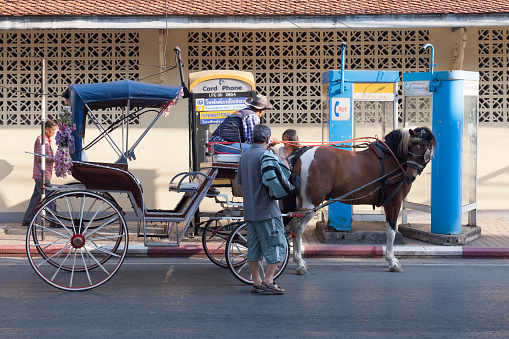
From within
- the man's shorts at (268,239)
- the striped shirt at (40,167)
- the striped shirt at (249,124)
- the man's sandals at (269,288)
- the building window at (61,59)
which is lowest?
the man's sandals at (269,288)

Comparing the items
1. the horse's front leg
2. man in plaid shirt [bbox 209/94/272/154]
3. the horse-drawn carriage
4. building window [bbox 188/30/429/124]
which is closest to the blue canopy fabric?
the horse-drawn carriage

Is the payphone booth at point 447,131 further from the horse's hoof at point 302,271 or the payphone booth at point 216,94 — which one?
the horse's hoof at point 302,271

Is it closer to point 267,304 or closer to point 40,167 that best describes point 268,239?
point 267,304

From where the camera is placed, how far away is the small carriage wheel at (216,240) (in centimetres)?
864

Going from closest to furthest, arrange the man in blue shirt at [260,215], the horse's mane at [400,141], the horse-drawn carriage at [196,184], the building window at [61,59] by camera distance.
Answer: the man in blue shirt at [260,215], the horse-drawn carriage at [196,184], the horse's mane at [400,141], the building window at [61,59]

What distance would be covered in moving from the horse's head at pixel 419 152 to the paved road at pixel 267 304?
1.31 meters

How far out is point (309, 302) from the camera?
712 centimetres

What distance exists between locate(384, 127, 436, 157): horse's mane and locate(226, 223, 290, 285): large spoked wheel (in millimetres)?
2108

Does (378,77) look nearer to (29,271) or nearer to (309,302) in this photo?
(309,302)

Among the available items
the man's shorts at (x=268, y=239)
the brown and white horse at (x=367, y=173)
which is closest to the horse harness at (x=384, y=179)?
the brown and white horse at (x=367, y=173)

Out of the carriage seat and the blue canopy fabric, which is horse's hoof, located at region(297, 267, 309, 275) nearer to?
the carriage seat

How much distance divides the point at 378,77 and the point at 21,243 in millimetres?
6146

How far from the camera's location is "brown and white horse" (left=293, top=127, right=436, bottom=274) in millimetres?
8625

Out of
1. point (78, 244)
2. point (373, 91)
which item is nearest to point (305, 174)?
point (373, 91)
